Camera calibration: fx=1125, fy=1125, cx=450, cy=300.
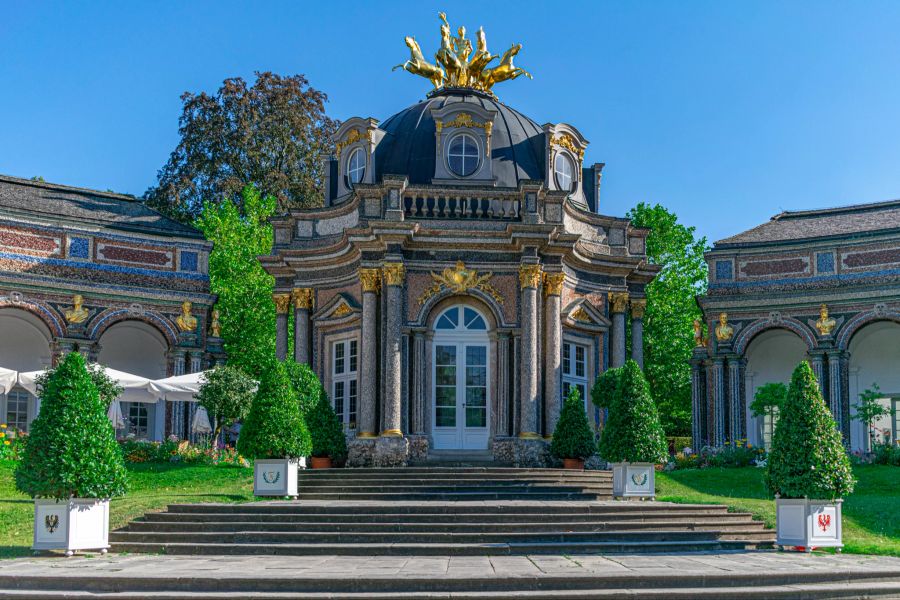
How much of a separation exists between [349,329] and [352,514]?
10.4 metres

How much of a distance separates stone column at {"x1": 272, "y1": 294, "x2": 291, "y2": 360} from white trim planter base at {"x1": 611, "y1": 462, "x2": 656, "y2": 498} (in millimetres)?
12173

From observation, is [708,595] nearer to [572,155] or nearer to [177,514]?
[177,514]

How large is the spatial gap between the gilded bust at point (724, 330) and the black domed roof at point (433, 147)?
9.62m

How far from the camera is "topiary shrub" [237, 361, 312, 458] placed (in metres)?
21.9

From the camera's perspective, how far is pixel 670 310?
44656 mm

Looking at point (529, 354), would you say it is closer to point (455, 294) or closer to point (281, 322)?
point (455, 294)

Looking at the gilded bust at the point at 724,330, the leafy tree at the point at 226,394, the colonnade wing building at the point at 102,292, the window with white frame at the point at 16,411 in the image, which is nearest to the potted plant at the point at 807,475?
the leafy tree at the point at 226,394

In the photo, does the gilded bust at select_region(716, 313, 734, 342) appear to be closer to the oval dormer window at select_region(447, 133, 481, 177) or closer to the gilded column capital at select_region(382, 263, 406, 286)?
the oval dormer window at select_region(447, 133, 481, 177)

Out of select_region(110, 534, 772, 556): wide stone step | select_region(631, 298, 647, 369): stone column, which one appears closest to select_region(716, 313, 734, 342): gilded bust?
select_region(631, 298, 647, 369): stone column

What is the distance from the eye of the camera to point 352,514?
1923 centimetres

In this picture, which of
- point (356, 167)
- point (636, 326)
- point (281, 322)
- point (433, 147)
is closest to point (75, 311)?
point (281, 322)

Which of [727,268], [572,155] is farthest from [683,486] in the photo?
[727,268]

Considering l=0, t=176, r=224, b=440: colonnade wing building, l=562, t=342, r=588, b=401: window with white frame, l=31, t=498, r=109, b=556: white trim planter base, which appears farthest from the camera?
l=0, t=176, r=224, b=440: colonnade wing building

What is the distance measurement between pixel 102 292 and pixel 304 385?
12.5 m
